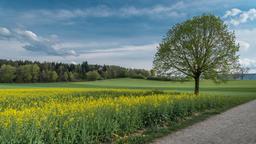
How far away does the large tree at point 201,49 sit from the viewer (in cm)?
3397

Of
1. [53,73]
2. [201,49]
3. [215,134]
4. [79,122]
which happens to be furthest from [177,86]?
[79,122]

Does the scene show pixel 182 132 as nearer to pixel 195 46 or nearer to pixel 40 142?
pixel 40 142

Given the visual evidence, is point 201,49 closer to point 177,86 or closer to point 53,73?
point 177,86

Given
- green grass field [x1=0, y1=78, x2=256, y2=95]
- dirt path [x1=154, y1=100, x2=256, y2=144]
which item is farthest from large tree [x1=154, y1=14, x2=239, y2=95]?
dirt path [x1=154, y1=100, x2=256, y2=144]

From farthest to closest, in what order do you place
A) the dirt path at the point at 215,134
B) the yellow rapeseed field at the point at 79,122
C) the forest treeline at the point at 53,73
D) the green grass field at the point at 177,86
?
the forest treeline at the point at 53,73 < the green grass field at the point at 177,86 < the dirt path at the point at 215,134 < the yellow rapeseed field at the point at 79,122

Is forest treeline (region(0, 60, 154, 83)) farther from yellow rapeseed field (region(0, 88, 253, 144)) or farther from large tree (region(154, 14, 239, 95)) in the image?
yellow rapeseed field (region(0, 88, 253, 144))

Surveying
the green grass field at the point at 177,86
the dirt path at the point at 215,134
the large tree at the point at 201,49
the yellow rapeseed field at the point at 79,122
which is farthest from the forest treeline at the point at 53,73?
the dirt path at the point at 215,134

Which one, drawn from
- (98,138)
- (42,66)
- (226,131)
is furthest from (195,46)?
(42,66)

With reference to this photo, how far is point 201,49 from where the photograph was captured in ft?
113

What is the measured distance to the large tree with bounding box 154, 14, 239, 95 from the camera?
33969 mm

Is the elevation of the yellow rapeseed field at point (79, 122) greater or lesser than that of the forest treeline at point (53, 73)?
lesser

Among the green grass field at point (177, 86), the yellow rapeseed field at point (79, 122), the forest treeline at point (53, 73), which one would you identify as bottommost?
the green grass field at point (177, 86)

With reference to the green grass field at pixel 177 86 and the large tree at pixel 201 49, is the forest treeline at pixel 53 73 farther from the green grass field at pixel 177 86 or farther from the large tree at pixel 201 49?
the large tree at pixel 201 49

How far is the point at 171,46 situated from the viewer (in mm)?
35000
